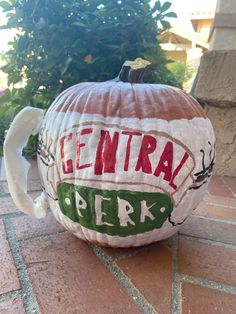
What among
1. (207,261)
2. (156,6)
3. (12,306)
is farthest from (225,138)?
(12,306)

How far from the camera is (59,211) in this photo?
2.32 ft

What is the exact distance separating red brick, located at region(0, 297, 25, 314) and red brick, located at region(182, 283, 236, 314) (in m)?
0.31

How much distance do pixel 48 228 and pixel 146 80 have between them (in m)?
0.80

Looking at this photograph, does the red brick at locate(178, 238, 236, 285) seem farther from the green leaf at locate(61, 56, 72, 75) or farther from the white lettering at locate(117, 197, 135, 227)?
the green leaf at locate(61, 56, 72, 75)

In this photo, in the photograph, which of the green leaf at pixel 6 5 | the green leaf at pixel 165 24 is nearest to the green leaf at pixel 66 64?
the green leaf at pixel 6 5

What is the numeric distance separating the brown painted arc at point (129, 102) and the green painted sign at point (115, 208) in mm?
163

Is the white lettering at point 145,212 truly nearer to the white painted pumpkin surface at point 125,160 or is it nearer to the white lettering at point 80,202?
the white painted pumpkin surface at point 125,160

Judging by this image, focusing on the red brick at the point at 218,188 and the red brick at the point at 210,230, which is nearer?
the red brick at the point at 210,230

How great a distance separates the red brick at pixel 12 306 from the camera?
554mm

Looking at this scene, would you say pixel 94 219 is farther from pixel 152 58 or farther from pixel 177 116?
pixel 152 58

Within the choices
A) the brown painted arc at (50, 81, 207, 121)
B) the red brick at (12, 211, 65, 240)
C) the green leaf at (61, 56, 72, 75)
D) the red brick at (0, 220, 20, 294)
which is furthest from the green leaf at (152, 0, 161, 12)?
the red brick at (0, 220, 20, 294)

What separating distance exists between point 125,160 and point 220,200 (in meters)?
0.80

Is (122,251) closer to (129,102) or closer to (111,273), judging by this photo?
(111,273)

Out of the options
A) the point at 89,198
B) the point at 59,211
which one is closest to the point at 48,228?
the point at 59,211
